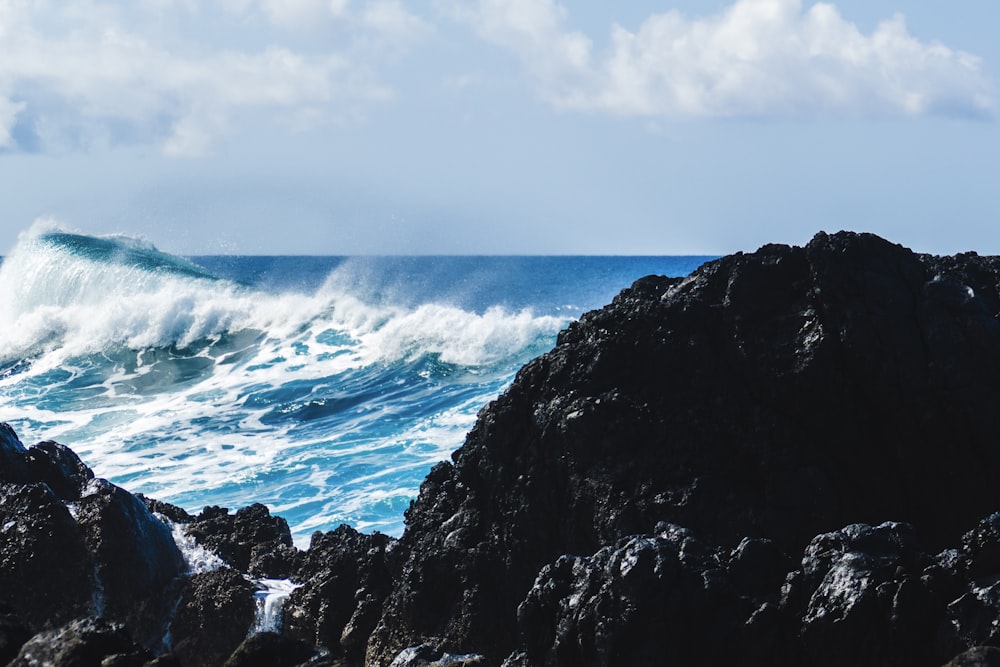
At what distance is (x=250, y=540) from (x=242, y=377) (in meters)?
13.9

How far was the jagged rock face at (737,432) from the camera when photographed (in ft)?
26.6

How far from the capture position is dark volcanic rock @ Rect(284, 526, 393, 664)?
909 cm

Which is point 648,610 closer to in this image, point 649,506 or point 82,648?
point 649,506

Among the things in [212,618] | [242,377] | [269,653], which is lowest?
[212,618]

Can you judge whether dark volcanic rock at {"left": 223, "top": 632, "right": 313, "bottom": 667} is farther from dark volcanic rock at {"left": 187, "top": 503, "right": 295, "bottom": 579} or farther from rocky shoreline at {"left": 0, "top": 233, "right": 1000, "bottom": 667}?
dark volcanic rock at {"left": 187, "top": 503, "right": 295, "bottom": 579}

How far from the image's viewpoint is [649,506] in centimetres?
810

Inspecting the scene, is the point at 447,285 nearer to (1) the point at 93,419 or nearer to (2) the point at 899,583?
(1) the point at 93,419

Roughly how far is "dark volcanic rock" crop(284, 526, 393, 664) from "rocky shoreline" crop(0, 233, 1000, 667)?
0.02 meters

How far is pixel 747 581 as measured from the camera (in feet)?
21.2

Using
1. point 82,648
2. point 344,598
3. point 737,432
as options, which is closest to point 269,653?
point 82,648

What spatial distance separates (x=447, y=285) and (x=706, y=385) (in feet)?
197

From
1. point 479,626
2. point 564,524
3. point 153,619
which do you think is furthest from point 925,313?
point 153,619

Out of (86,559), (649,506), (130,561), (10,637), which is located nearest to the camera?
(10,637)

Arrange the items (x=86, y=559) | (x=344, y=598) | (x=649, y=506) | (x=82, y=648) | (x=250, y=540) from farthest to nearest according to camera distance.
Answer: (x=250, y=540) → (x=344, y=598) → (x=86, y=559) → (x=649, y=506) → (x=82, y=648)
